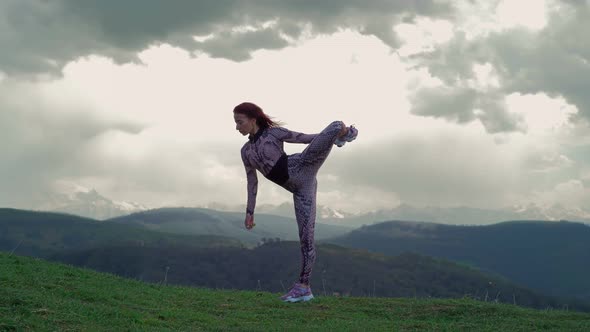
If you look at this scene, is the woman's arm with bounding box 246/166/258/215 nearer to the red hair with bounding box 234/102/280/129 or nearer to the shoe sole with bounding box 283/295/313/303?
the red hair with bounding box 234/102/280/129

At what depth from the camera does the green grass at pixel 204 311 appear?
10844 millimetres

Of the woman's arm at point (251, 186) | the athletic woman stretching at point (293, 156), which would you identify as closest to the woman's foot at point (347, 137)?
the athletic woman stretching at point (293, 156)

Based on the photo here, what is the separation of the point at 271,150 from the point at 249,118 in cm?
97

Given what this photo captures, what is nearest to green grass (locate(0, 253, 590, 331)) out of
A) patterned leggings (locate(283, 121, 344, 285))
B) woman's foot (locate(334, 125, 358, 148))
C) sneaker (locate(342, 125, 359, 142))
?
patterned leggings (locate(283, 121, 344, 285))

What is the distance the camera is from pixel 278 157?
13.8m

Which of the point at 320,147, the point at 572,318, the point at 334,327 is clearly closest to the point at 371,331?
the point at 334,327

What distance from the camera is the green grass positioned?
10.8 m

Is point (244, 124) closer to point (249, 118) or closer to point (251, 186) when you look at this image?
point (249, 118)

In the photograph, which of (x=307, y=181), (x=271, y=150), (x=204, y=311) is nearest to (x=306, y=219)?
(x=307, y=181)

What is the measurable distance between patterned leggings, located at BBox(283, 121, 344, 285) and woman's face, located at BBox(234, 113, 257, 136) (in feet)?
3.92

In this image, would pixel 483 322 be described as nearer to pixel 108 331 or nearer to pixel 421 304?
pixel 421 304

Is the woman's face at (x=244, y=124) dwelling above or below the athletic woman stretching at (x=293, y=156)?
above

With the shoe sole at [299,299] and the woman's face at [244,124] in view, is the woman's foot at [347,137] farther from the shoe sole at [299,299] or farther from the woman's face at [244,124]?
the shoe sole at [299,299]

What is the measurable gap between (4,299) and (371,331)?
6.98 m
